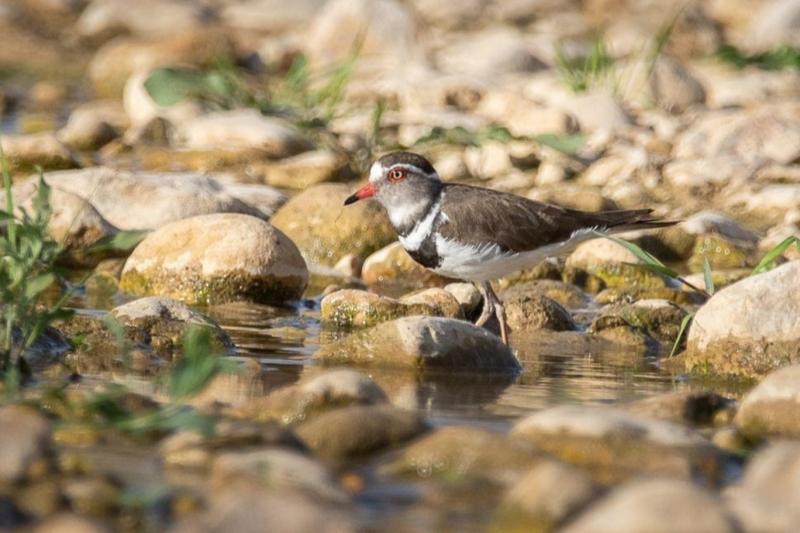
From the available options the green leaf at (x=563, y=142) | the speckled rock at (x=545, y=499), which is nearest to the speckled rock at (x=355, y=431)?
the speckled rock at (x=545, y=499)

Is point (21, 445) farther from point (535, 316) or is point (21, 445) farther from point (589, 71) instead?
point (589, 71)

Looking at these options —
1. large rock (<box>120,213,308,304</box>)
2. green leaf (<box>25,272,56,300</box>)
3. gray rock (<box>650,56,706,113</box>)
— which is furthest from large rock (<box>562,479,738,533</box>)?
gray rock (<box>650,56,706,113</box>)

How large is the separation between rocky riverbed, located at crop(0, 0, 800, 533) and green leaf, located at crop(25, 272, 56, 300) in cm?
4

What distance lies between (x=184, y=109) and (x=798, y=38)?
32.7ft

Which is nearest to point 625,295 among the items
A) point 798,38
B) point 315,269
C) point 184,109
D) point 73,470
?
point 315,269

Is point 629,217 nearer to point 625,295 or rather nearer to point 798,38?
point 625,295

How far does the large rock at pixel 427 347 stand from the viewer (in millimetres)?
7859

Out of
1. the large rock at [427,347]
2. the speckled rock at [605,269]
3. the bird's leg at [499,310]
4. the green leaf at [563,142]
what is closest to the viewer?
the large rock at [427,347]

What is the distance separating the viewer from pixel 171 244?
10367mm

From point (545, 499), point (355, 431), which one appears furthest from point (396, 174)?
point (545, 499)

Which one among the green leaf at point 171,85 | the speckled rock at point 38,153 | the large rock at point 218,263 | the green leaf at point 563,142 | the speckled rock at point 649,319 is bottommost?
the speckled rock at point 649,319

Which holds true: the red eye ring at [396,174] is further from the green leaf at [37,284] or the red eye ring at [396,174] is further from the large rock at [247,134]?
the large rock at [247,134]

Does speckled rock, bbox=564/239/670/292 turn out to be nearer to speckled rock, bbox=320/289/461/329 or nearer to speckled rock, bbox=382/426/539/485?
speckled rock, bbox=320/289/461/329

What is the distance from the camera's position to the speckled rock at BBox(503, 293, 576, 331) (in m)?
9.66
